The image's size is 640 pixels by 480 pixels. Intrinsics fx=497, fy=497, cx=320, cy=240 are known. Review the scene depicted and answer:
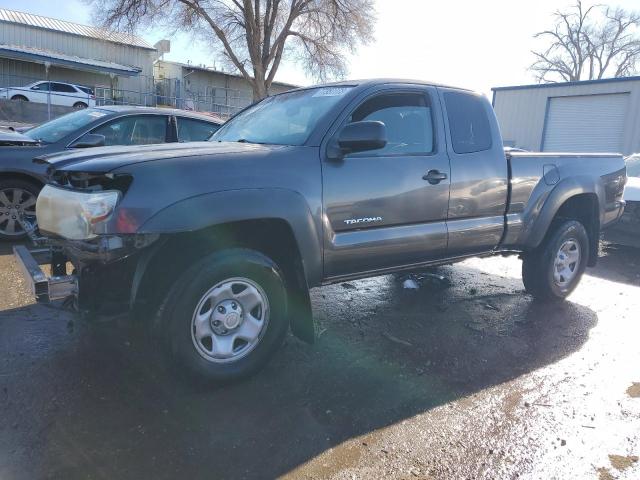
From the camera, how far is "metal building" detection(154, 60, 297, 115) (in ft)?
113

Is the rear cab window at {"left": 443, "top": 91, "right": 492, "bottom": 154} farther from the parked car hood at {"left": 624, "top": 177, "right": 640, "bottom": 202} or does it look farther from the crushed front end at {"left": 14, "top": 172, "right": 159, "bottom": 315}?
the parked car hood at {"left": 624, "top": 177, "right": 640, "bottom": 202}

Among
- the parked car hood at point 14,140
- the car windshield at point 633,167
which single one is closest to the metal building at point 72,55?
the parked car hood at point 14,140

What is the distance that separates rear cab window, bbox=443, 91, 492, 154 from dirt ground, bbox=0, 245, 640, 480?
5.18 feet

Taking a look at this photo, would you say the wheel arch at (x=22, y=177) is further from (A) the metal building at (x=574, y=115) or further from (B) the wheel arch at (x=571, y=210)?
(A) the metal building at (x=574, y=115)

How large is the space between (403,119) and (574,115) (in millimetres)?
19672

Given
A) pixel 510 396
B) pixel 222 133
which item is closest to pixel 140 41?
pixel 222 133

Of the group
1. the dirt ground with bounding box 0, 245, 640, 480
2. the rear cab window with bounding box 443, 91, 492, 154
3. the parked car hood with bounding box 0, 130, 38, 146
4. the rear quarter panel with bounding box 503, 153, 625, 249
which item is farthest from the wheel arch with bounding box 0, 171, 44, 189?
the rear quarter panel with bounding box 503, 153, 625, 249

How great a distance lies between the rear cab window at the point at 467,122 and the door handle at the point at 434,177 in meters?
0.34

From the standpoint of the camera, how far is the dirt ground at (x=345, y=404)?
8.12 feet

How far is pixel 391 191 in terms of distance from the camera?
3.60m

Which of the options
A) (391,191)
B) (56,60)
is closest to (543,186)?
(391,191)

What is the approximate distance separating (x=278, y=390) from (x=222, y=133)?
231 centimetres

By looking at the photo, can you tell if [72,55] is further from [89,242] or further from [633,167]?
[89,242]

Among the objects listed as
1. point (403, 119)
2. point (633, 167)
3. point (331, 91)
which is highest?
point (331, 91)
